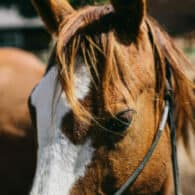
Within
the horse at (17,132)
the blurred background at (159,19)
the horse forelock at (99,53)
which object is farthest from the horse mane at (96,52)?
the blurred background at (159,19)

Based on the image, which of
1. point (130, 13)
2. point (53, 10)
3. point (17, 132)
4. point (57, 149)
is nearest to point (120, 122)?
point (57, 149)

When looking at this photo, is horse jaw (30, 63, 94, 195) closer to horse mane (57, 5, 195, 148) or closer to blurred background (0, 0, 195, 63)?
horse mane (57, 5, 195, 148)

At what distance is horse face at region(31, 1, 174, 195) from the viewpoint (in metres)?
2.11

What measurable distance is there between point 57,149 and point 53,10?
736 mm

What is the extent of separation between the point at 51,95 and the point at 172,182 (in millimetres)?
891

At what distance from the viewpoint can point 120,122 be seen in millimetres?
2172

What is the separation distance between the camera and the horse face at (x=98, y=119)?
2113 mm

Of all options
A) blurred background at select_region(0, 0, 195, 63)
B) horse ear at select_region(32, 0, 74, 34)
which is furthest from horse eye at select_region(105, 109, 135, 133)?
blurred background at select_region(0, 0, 195, 63)

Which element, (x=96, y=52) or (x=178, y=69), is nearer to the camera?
(x=96, y=52)

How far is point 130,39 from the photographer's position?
2348 mm

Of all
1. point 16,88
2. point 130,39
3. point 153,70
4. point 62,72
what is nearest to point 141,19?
point 130,39

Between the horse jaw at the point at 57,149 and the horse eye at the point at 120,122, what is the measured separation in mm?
114

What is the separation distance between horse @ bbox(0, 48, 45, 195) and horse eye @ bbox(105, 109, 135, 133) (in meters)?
1.78

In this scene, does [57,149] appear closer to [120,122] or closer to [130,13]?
[120,122]
